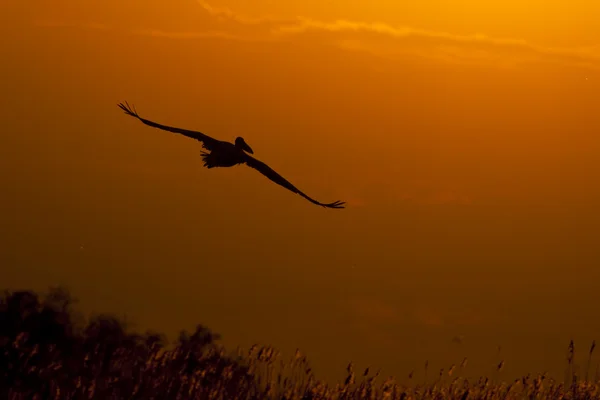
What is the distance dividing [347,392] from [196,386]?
1582 millimetres

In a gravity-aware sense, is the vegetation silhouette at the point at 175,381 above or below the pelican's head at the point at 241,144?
below

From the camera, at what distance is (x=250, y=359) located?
10445 mm

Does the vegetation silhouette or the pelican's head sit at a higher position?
the pelican's head

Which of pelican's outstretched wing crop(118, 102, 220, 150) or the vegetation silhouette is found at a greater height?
pelican's outstretched wing crop(118, 102, 220, 150)

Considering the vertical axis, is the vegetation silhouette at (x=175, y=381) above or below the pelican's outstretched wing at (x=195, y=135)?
below

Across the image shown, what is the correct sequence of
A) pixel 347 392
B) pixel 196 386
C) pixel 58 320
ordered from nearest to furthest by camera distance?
pixel 196 386 → pixel 347 392 → pixel 58 320

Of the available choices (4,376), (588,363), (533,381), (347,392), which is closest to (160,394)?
(347,392)

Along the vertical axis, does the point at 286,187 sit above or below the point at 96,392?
above

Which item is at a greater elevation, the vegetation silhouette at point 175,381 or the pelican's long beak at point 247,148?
the pelican's long beak at point 247,148

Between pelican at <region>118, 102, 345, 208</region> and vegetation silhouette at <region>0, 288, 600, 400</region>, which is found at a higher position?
pelican at <region>118, 102, 345, 208</region>

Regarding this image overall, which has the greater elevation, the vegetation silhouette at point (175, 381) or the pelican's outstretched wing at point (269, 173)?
the pelican's outstretched wing at point (269, 173)

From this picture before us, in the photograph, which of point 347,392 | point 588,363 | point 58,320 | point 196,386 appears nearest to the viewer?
point 196,386

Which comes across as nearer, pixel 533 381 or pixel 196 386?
pixel 196 386

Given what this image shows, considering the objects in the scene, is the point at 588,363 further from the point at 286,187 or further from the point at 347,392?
the point at 286,187
